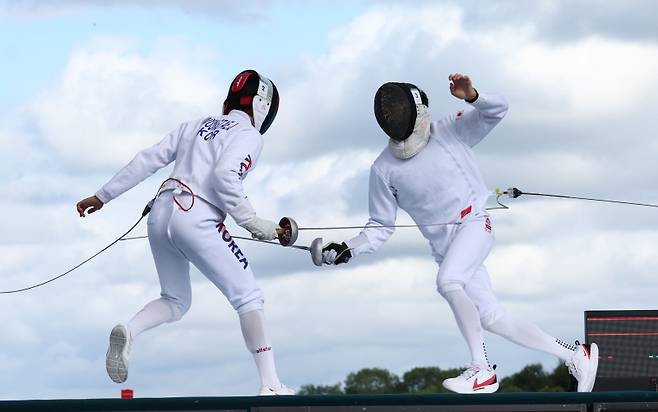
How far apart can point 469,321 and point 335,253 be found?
1.03 m

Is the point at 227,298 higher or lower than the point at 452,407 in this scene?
higher

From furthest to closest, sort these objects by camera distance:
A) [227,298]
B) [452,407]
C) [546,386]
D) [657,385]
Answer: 1. [546,386]
2. [657,385]
3. [227,298]
4. [452,407]

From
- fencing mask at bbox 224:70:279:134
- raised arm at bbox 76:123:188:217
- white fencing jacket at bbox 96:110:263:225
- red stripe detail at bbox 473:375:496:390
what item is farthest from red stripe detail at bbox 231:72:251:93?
red stripe detail at bbox 473:375:496:390

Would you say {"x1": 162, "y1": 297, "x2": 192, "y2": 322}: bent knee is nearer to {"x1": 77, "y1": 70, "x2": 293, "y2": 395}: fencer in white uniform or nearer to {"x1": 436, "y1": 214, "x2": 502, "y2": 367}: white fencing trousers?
{"x1": 77, "y1": 70, "x2": 293, "y2": 395}: fencer in white uniform

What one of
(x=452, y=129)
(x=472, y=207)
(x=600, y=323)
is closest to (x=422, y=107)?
(x=452, y=129)

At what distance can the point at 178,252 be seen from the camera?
23.9 feet

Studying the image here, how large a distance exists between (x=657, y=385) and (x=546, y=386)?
2052 centimetres

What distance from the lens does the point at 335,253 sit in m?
7.55

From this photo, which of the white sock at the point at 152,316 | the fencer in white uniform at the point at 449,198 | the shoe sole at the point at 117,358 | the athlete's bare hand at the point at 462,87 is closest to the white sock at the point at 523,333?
the fencer in white uniform at the point at 449,198

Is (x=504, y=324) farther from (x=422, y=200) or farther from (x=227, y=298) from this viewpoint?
(x=227, y=298)

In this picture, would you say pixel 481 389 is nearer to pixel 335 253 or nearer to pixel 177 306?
pixel 335 253

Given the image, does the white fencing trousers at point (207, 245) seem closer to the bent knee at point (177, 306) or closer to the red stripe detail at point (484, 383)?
the bent knee at point (177, 306)

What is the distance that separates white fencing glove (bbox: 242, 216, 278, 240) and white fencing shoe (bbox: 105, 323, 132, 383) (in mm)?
1031

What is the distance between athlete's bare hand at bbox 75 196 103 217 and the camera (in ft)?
25.2
